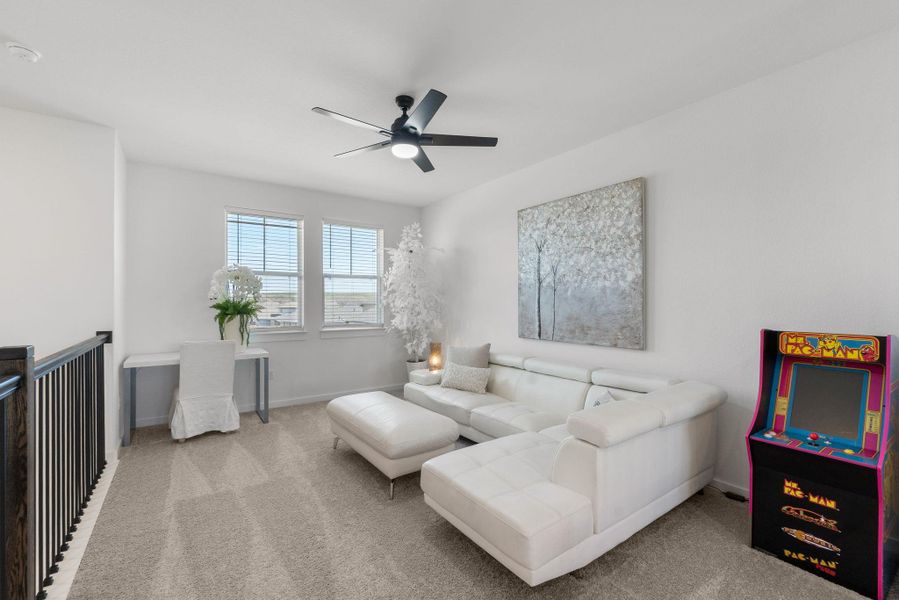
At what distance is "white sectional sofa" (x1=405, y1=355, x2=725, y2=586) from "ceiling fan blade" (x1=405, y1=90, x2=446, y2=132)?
6.15ft

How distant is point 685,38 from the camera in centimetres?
221

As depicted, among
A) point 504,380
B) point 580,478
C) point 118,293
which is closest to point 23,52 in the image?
point 118,293

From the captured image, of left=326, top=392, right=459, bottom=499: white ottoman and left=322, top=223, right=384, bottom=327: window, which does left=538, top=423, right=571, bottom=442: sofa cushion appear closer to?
left=326, top=392, right=459, bottom=499: white ottoman

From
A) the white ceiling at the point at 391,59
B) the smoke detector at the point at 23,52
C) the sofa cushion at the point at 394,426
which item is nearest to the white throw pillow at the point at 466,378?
the sofa cushion at the point at 394,426

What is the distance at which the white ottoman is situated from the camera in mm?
2764

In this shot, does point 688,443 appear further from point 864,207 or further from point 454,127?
point 454,127

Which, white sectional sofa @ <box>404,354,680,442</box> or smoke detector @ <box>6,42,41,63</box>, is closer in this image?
smoke detector @ <box>6,42,41,63</box>

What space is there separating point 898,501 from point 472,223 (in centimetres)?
419

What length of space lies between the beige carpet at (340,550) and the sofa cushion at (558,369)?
113 centimetres

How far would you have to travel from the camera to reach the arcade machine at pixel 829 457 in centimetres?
181

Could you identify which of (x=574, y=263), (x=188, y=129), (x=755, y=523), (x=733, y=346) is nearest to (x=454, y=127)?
(x=574, y=263)

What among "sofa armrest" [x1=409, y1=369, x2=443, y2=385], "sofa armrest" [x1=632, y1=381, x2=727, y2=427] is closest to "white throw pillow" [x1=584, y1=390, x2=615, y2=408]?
"sofa armrest" [x1=632, y1=381, x2=727, y2=427]

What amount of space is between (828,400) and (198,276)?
5444 mm

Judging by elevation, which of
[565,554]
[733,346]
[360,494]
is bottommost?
[360,494]
